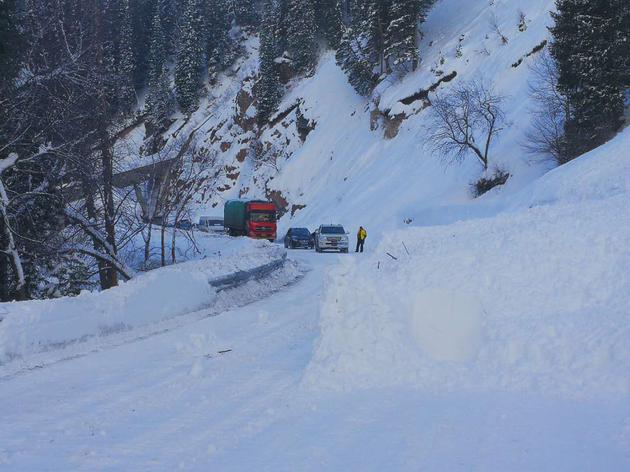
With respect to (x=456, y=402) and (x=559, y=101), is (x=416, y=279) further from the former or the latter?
(x=559, y=101)

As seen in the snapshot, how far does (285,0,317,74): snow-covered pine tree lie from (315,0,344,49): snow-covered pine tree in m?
1.72

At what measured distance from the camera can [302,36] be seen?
2692 inches

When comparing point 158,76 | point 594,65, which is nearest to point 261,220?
point 594,65

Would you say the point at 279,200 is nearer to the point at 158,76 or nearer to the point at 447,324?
the point at 158,76

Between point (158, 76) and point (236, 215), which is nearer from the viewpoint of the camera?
point (236, 215)

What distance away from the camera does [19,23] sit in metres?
14.1

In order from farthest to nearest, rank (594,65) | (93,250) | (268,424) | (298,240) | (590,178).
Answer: (298,240), (594,65), (590,178), (93,250), (268,424)

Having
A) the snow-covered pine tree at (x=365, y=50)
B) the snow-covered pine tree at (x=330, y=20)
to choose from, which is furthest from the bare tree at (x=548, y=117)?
the snow-covered pine tree at (x=330, y=20)

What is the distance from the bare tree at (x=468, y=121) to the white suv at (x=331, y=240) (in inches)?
396

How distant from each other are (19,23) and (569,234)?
44.3ft

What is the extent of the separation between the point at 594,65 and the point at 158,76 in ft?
223

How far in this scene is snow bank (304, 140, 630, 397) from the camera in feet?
21.6

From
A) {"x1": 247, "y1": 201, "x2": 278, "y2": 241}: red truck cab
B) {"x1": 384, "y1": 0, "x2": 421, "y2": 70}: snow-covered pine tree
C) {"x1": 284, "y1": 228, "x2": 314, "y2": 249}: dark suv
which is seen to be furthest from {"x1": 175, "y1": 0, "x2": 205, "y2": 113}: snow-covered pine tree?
{"x1": 284, "y1": 228, "x2": 314, "y2": 249}: dark suv

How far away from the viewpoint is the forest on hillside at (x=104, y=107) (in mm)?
13148
